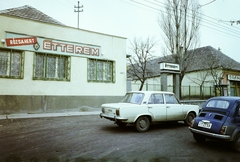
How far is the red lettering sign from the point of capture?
39.2ft

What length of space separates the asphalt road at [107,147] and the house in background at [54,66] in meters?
5.27

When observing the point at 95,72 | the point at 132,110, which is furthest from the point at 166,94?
the point at 95,72

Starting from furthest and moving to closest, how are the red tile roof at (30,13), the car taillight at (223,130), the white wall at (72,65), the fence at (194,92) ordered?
the fence at (194,92) → the red tile roof at (30,13) → the white wall at (72,65) → the car taillight at (223,130)

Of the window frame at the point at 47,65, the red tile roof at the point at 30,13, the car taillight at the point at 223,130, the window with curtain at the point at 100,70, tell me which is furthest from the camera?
the red tile roof at the point at 30,13

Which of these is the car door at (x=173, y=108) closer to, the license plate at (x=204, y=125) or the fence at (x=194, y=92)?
the license plate at (x=204, y=125)

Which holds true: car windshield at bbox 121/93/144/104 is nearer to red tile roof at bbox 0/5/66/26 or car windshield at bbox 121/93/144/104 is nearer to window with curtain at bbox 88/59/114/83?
window with curtain at bbox 88/59/114/83

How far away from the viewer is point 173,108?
8133 mm

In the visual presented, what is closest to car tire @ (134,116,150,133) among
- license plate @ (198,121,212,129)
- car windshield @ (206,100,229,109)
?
license plate @ (198,121,212,129)

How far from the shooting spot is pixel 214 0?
10.6m

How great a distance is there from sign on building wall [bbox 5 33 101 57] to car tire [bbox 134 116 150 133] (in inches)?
339

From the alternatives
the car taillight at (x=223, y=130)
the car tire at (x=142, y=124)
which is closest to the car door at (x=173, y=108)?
the car tire at (x=142, y=124)

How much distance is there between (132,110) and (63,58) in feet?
28.2

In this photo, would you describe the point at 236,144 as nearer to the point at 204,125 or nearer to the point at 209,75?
the point at 204,125

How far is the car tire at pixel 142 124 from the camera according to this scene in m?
7.33
